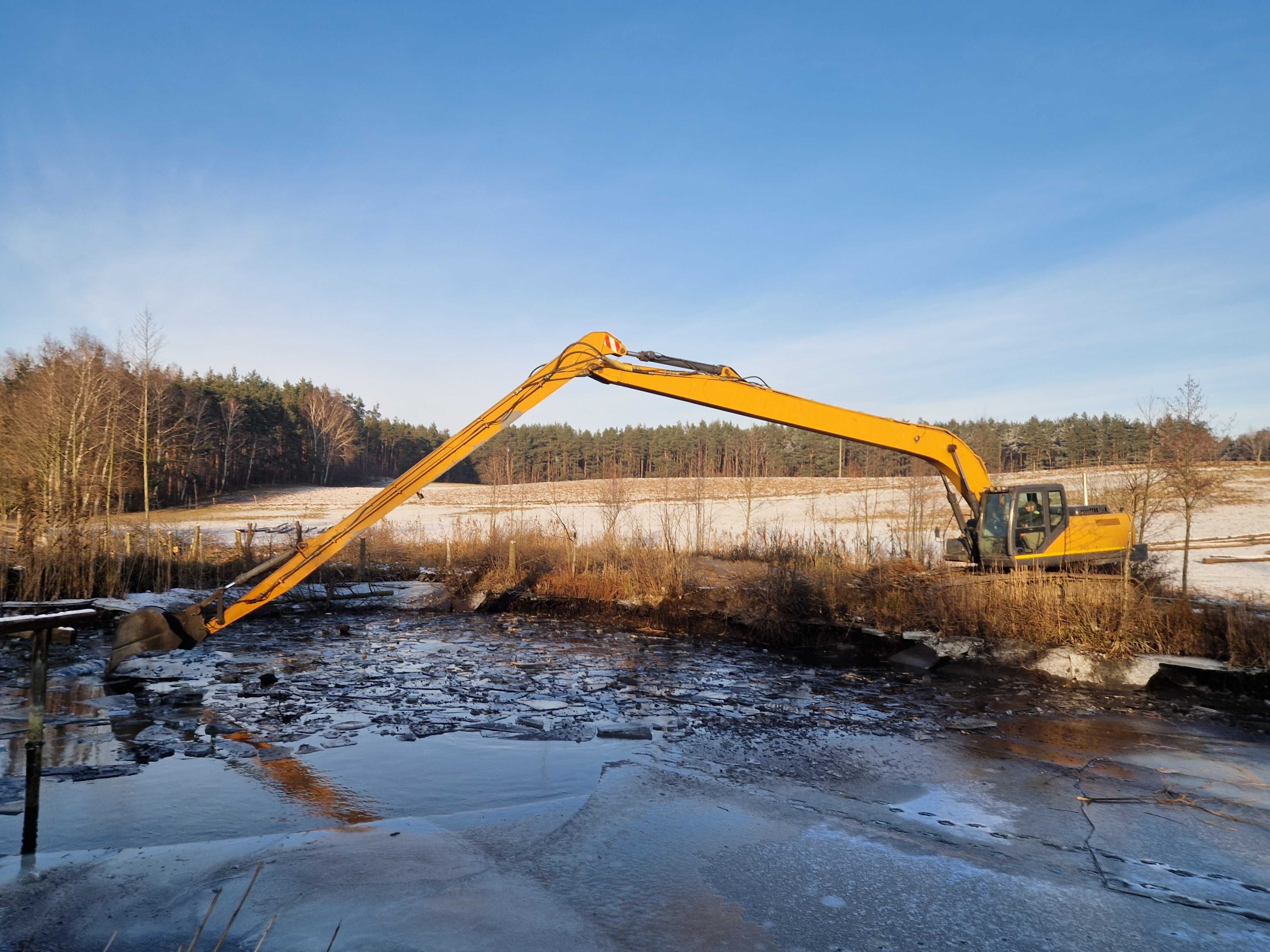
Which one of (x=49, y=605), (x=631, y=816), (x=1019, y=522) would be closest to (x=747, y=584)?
(x=1019, y=522)

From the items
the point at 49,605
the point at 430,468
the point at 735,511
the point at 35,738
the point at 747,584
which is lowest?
the point at 747,584

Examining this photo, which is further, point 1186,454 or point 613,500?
point 613,500

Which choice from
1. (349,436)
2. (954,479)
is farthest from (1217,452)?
(349,436)

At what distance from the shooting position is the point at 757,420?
482 inches

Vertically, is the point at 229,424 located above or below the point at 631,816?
above

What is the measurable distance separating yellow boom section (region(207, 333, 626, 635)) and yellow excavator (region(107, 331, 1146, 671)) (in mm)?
17

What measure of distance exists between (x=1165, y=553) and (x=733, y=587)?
→ 14.3m

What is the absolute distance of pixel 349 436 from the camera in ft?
242

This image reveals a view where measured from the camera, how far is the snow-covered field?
2273cm

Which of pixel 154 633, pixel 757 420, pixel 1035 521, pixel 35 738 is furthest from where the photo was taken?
pixel 1035 521

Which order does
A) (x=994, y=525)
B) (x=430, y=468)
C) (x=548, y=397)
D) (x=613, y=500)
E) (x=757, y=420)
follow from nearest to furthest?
1. (x=430, y=468)
2. (x=548, y=397)
3. (x=757, y=420)
4. (x=994, y=525)
5. (x=613, y=500)

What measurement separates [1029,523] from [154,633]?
13363 mm

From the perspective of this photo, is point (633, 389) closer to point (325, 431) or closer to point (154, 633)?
point (154, 633)

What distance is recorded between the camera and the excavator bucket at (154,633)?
8.76 metres
